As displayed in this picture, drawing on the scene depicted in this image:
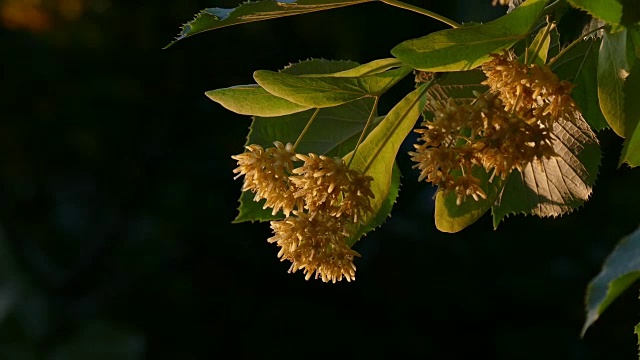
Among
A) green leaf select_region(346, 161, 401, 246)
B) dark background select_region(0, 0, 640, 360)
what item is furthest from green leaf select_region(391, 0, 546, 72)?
dark background select_region(0, 0, 640, 360)

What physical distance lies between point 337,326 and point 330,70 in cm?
308

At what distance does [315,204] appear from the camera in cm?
62

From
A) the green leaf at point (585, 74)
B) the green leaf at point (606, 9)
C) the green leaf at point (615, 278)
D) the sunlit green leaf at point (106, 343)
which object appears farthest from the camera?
the sunlit green leaf at point (106, 343)

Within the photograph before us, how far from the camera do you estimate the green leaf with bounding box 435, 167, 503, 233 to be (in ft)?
2.14

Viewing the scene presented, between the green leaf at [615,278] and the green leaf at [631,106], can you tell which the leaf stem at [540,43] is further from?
the green leaf at [615,278]

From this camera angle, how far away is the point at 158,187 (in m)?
3.82

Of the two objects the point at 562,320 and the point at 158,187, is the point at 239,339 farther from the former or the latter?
the point at 562,320

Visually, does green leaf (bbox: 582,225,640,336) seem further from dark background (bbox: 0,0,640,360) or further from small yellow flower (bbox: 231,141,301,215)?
dark background (bbox: 0,0,640,360)

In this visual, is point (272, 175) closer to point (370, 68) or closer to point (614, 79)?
point (370, 68)

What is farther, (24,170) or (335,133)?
(24,170)

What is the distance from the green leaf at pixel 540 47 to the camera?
2.01ft

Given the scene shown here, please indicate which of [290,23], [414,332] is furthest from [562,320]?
[290,23]

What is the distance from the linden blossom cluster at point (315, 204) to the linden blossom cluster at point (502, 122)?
0.17ft

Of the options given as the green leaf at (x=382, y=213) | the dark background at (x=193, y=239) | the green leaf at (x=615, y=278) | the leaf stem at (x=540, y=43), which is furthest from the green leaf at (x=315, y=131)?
the dark background at (x=193, y=239)
